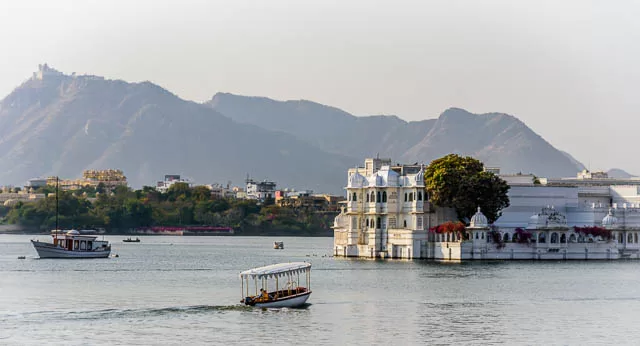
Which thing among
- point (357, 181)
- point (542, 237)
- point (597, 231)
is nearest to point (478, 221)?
point (542, 237)

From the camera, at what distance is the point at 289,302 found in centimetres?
6400

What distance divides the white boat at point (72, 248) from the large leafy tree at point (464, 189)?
3150 cm

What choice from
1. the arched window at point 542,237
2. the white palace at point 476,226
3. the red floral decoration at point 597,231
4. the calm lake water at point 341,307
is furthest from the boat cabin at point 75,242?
the red floral decoration at point 597,231

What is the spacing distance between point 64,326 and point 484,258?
5783 cm

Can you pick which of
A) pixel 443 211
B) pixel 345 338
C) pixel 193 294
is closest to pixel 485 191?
pixel 443 211

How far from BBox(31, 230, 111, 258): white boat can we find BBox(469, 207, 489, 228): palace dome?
35274 mm

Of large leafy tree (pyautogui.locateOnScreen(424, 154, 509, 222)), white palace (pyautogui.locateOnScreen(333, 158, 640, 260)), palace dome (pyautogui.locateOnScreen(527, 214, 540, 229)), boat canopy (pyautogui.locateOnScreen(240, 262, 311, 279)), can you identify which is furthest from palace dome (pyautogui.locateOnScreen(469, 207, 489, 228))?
boat canopy (pyautogui.locateOnScreen(240, 262, 311, 279))

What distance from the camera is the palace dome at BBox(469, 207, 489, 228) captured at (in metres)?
107

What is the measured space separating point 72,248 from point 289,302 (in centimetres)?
5790

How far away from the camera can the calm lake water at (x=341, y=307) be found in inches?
2133

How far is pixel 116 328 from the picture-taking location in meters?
55.8

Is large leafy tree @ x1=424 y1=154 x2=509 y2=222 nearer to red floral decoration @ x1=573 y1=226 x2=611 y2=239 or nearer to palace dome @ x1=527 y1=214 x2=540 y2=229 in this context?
→ palace dome @ x1=527 y1=214 x2=540 y2=229

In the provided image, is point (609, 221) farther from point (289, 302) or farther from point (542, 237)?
point (289, 302)

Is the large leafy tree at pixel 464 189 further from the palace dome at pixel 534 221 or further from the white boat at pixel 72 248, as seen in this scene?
the white boat at pixel 72 248
